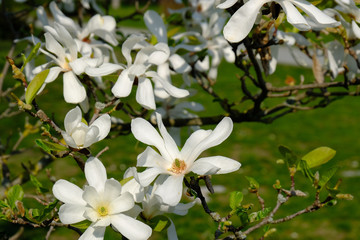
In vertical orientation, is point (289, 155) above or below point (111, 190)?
below

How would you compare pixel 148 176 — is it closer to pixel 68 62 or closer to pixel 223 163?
pixel 223 163

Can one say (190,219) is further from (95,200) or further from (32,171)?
(95,200)

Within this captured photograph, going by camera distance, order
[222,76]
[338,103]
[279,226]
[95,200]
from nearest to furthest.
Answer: [95,200]
[279,226]
[338,103]
[222,76]

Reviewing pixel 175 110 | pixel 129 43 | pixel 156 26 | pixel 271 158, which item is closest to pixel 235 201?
pixel 129 43

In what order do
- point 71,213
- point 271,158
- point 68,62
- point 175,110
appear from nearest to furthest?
point 71,213, point 68,62, point 175,110, point 271,158

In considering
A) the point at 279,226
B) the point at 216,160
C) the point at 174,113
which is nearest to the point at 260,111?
the point at 174,113

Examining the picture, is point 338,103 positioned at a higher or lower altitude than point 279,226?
lower
